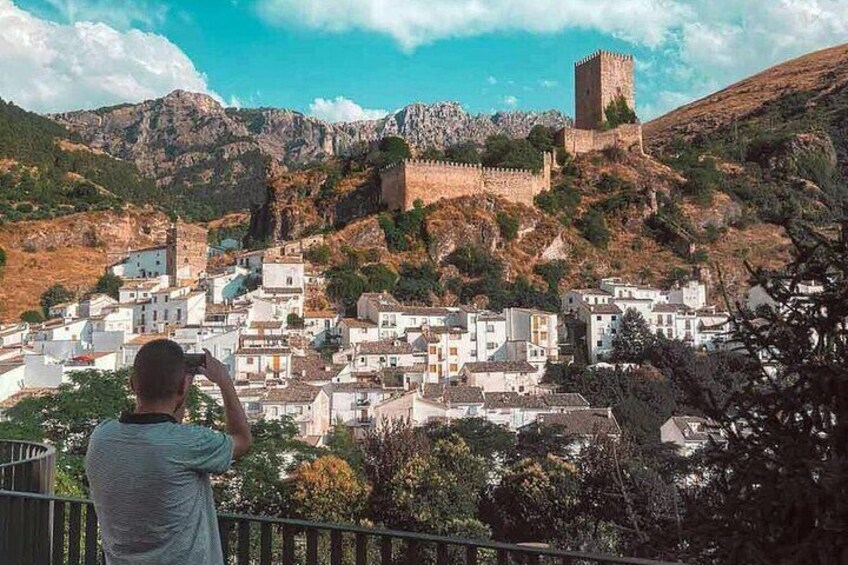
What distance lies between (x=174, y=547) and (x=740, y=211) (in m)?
62.4

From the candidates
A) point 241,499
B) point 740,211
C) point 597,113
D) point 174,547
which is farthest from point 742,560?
point 597,113

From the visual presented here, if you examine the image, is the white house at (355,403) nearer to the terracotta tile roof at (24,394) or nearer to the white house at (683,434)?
the terracotta tile roof at (24,394)

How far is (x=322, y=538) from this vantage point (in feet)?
44.7

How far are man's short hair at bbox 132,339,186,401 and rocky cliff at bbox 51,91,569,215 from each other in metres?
123

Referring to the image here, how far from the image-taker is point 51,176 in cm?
7525

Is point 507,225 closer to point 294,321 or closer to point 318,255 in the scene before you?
point 318,255

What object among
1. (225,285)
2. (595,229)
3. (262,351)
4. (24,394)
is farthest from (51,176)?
(24,394)

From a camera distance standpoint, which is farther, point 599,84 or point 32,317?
point 599,84

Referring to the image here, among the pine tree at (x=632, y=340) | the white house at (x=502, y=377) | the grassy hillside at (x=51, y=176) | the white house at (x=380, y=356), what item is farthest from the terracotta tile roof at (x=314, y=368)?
the grassy hillside at (x=51, y=176)

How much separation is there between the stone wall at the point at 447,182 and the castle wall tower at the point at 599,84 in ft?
38.2

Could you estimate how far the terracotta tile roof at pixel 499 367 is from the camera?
3728 cm

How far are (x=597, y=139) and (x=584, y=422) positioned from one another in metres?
38.9

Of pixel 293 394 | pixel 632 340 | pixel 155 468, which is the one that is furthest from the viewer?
pixel 632 340

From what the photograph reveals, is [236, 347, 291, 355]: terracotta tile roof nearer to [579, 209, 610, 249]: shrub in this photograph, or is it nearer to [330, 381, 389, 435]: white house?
[330, 381, 389, 435]: white house
